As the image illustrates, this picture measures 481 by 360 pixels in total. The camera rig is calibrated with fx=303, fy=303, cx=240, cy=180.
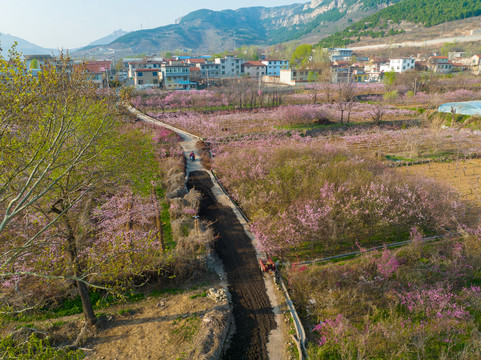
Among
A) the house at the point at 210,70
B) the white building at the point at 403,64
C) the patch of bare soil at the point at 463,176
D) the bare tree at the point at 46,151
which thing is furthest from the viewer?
the house at the point at 210,70

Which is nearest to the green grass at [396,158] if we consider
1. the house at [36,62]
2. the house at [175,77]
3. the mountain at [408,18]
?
the house at [36,62]

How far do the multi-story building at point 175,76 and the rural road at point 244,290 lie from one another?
5916 cm

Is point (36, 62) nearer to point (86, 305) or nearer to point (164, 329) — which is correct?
point (86, 305)

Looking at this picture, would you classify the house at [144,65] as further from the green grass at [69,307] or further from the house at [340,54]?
the house at [340,54]

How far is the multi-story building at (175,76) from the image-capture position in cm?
7125

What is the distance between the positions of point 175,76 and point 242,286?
69.4m

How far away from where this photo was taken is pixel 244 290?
1098 cm

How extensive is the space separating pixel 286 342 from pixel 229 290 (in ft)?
9.46

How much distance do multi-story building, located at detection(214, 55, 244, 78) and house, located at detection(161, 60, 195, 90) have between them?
25.1 metres

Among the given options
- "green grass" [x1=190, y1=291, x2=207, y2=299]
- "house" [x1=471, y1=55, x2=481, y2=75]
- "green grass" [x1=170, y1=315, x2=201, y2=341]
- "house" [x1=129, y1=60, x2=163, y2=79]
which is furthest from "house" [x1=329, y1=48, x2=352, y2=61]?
"green grass" [x1=170, y1=315, x2=201, y2=341]

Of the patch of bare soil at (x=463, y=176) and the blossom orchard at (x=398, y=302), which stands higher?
the patch of bare soil at (x=463, y=176)

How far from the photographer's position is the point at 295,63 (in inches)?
4213

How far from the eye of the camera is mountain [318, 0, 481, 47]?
150875mm

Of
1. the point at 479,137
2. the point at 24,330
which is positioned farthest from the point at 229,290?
the point at 479,137
